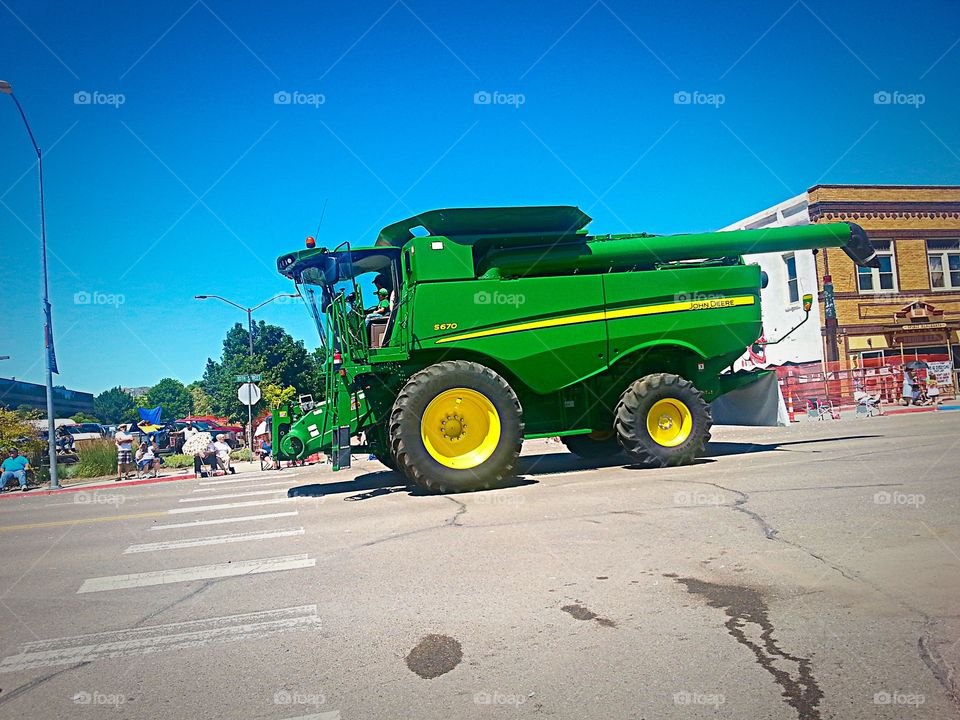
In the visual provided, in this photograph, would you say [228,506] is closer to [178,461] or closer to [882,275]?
[178,461]

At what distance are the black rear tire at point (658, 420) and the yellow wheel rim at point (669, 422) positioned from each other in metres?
0.01

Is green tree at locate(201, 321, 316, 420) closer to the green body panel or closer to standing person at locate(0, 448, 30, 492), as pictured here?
standing person at locate(0, 448, 30, 492)

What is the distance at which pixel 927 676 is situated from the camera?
3361mm

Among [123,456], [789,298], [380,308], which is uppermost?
[789,298]

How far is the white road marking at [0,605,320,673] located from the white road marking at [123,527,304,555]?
108 inches

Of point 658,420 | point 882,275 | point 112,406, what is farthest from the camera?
point 112,406

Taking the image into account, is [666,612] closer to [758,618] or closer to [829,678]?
[758,618]

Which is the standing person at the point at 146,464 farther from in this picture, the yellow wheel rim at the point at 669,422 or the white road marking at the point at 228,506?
the yellow wheel rim at the point at 669,422

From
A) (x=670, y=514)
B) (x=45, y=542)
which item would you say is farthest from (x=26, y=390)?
(x=670, y=514)

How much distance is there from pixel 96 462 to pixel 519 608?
21.1 metres

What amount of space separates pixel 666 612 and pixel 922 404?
24.6 meters

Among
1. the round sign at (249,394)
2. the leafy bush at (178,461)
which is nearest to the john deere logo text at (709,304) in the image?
the round sign at (249,394)

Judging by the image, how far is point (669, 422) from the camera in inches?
423

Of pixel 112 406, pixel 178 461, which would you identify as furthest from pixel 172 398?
pixel 178 461
